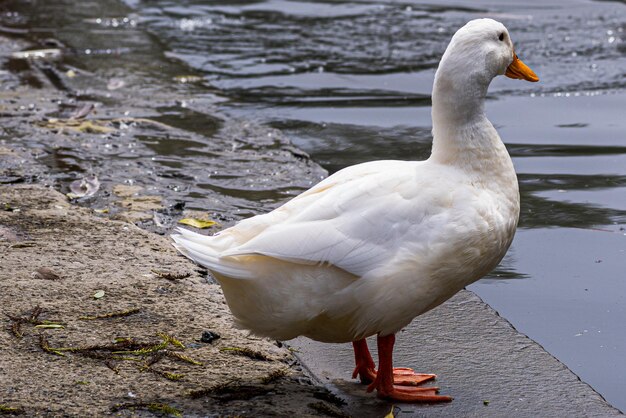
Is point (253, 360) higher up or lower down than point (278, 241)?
lower down

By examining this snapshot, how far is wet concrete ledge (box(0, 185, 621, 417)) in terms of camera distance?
3404 mm

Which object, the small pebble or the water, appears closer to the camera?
the small pebble

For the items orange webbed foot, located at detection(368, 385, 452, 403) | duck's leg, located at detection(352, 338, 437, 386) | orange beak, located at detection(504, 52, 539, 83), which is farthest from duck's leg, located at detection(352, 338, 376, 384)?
orange beak, located at detection(504, 52, 539, 83)

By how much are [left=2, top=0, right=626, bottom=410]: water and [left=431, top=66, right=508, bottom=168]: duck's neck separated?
0.88m

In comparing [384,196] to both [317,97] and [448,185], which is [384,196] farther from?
[317,97]

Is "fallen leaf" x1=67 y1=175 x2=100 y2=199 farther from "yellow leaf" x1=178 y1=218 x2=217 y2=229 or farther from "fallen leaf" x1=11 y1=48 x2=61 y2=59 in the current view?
"fallen leaf" x1=11 y1=48 x2=61 y2=59

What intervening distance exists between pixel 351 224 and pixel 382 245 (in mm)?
134

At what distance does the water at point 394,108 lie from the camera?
4.68 metres

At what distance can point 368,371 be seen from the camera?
3.75m

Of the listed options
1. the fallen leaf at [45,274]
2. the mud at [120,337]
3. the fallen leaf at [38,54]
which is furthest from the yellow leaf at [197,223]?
the fallen leaf at [38,54]

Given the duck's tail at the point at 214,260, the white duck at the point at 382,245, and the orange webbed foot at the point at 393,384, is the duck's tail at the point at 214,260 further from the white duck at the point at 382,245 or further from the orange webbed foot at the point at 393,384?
the orange webbed foot at the point at 393,384

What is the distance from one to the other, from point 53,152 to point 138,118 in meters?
1.02

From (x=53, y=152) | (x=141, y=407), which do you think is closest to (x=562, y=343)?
(x=141, y=407)

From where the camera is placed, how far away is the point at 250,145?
682cm
